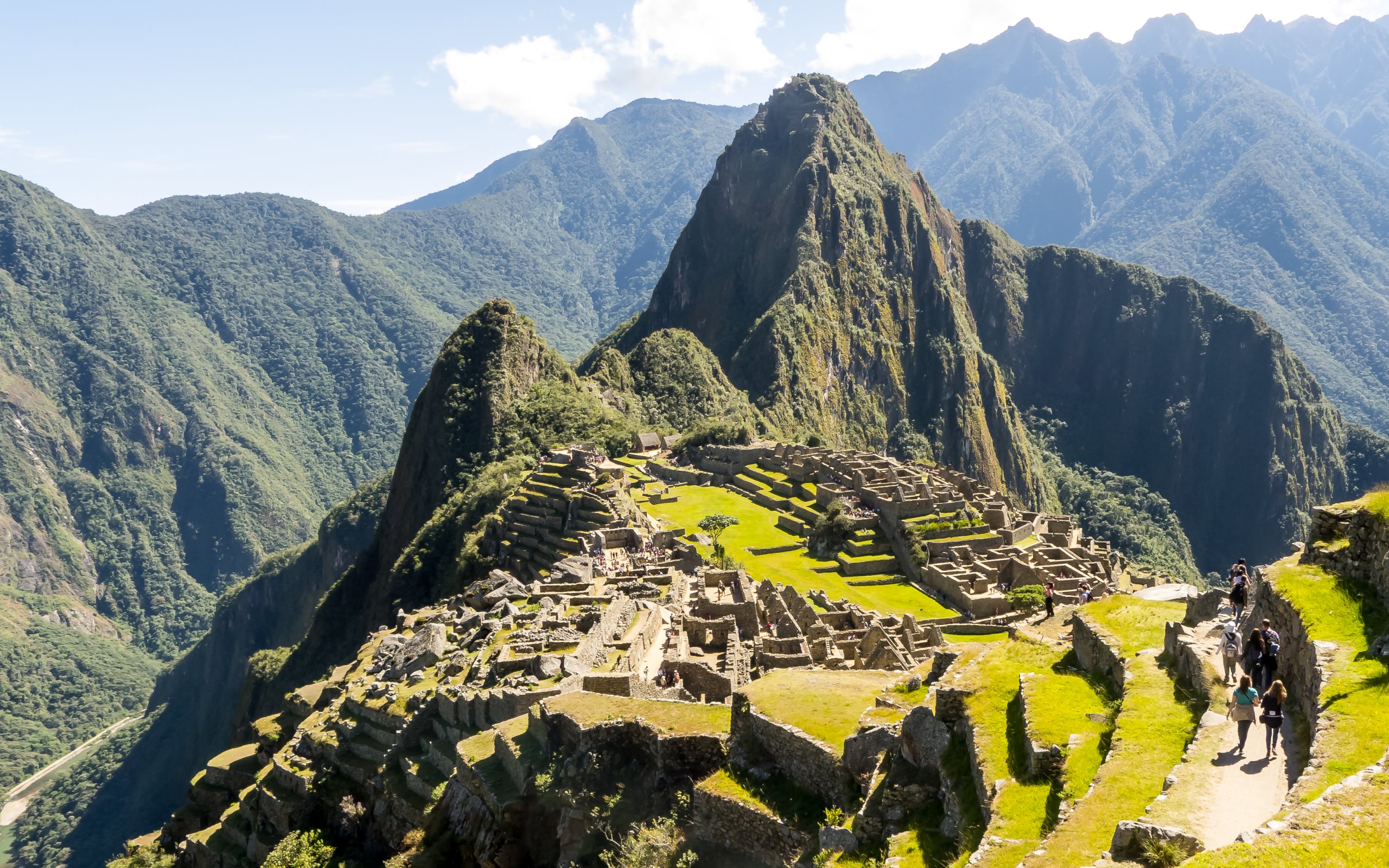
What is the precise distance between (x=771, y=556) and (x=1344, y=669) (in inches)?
2161

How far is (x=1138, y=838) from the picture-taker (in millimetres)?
9492

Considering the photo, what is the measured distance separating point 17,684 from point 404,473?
3562 inches

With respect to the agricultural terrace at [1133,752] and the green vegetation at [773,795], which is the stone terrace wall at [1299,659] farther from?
the green vegetation at [773,795]

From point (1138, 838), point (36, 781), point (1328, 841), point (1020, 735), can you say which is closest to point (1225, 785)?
point (1138, 838)

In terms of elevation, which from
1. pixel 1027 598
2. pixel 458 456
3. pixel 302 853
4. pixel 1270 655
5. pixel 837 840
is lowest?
pixel 1027 598

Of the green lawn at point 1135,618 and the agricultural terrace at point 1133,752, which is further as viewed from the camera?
the green lawn at point 1135,618

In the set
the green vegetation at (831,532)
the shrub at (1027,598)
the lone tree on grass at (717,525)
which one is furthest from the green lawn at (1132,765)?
the green vegetation at (831,532)

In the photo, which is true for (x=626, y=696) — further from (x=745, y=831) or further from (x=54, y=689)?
(x=54, y=689)

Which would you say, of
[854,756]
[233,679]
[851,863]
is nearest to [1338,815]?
[851,863]

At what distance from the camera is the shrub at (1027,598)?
51.6m

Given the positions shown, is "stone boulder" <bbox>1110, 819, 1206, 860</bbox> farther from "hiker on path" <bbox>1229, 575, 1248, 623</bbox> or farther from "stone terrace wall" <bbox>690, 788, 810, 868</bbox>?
"hiker on path" <bbox>1229, 575, 1248, 623</bbox>

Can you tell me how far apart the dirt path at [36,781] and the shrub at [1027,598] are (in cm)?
12154

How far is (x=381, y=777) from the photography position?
25594mm

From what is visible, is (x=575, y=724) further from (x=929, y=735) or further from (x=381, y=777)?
(x=381, y=777)
